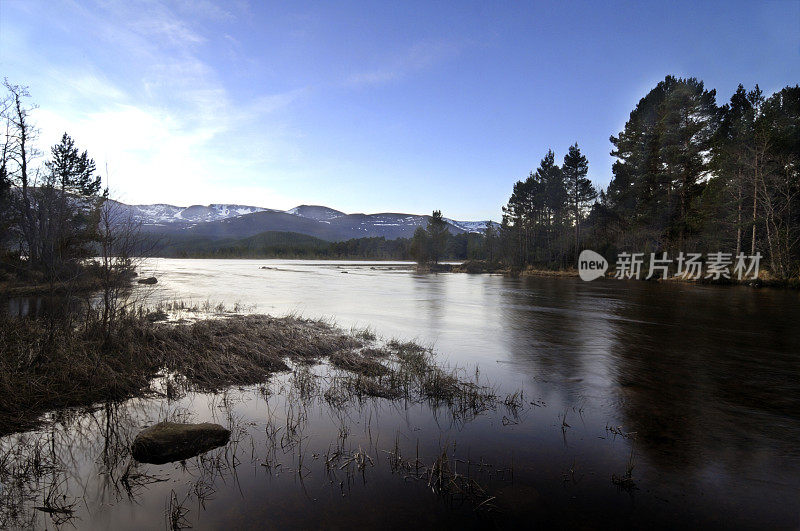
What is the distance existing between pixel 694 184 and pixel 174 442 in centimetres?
5257

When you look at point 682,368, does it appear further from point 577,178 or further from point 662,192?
point 577,178

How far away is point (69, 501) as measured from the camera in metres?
4.41

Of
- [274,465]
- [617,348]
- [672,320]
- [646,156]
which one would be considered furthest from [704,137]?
[274,465]

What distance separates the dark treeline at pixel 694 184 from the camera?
32344 mm

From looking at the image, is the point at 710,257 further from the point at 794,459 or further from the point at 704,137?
the point at 794,459

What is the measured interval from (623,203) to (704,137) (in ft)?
37.1

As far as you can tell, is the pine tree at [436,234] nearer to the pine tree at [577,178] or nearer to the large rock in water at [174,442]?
the pine tree at [577,178]

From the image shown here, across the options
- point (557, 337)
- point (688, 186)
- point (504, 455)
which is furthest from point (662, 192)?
point (504, 455)

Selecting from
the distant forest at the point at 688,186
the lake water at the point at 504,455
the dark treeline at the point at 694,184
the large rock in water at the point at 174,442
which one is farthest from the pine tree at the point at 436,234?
the large rock in water at the point at 174,442

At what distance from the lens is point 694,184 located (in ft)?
140

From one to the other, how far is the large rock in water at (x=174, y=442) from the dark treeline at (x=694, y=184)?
4152 centimetres

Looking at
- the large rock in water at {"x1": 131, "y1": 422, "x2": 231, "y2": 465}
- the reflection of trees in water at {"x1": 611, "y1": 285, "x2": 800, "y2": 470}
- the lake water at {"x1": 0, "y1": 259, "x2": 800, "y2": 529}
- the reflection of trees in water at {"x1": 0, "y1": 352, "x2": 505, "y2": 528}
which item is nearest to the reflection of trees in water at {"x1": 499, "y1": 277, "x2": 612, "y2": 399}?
the lake water at {"x1": 0, "y1": 259, "x2": 800, "y2": 529}

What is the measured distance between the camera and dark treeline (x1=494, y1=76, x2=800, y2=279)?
106ft

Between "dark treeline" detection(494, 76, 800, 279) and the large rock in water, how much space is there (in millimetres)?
41524
